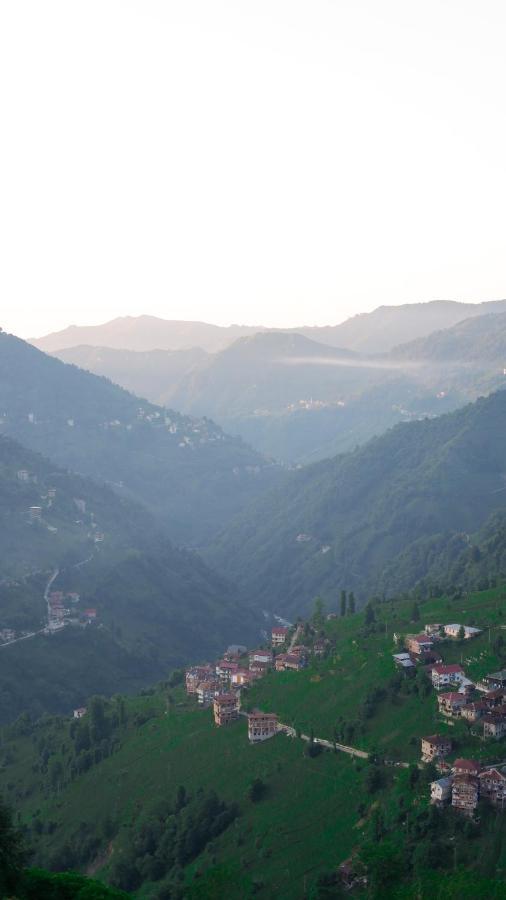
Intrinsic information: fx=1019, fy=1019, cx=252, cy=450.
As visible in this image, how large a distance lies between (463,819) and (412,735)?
1194 centimetres

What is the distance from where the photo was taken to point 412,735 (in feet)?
239

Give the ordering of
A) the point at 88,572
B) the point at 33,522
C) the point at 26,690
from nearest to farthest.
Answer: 1. the point at 26,690
2. the point at 88,572
3. the point at 33,522

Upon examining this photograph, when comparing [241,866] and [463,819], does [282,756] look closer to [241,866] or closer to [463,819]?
[241,866]

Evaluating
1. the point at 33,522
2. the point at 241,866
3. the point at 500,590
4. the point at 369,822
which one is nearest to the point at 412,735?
the point at 369,822

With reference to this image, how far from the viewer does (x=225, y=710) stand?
89.4 meters

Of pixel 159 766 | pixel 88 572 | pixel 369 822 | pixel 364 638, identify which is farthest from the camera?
pixel 88 572

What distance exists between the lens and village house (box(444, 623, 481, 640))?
284 feet

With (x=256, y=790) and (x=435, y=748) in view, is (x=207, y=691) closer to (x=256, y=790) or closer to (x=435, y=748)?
(x=256, y=790)

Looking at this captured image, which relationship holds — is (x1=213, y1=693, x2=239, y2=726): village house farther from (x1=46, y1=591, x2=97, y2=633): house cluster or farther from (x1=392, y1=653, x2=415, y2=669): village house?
Result: (x1=46, y1=591, x2=97, y2=633): house cluster

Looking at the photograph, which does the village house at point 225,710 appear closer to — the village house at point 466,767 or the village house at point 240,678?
the village house at point 240,678

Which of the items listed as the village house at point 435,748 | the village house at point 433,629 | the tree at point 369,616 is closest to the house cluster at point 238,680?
the tree at point 369,616

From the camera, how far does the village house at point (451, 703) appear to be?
73.1m

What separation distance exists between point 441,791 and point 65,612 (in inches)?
3892

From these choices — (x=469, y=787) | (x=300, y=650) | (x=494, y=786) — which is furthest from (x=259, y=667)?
(x=494, y=786)
